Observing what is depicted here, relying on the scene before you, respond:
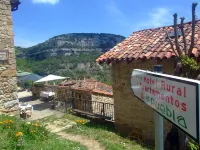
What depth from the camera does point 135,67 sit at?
7.80 metres

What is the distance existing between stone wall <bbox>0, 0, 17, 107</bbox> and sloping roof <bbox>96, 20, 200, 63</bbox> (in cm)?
321

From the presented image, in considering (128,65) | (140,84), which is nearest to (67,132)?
(128,65)

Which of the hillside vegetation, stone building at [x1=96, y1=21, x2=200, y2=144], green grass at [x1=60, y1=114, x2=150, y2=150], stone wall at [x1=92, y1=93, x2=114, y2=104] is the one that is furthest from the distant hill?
stone building at [x1=96, y1=21, x2=200, y2=144]

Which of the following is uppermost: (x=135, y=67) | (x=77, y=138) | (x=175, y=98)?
(x=135, y=67)

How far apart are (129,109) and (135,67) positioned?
169cm

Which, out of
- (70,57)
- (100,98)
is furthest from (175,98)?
(70,57)

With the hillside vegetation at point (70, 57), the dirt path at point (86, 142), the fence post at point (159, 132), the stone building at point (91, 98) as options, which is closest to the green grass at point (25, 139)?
the dirt path at point (86, 142)

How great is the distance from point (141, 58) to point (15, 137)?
4.35 m

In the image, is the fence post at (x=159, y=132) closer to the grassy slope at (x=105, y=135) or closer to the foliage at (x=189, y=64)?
the foliage at (x=189, y=64)

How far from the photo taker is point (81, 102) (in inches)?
512

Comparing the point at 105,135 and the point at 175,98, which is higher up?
the point at 175,98

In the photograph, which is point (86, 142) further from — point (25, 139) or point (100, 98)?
point (100, 98)

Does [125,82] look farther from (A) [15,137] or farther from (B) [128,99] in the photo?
(A) [15,137]

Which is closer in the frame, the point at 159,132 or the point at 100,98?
the point at 159,132
